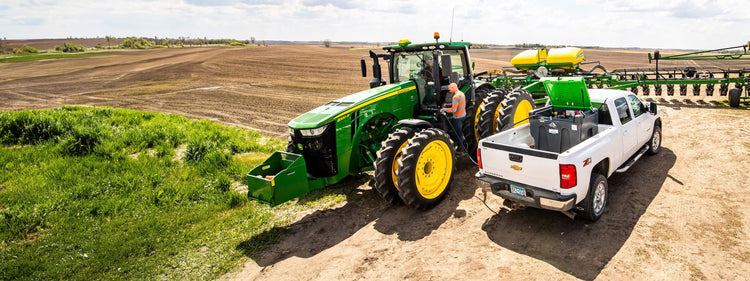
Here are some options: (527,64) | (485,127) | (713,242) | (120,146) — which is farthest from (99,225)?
(527,64)

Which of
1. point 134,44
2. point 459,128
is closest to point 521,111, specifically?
point 459,128

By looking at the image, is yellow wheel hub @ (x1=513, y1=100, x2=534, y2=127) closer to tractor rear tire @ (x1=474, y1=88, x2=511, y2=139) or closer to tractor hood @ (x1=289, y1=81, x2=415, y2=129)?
tractor rear tire @ (x1=474, y1=88, x2=511, y2=139)

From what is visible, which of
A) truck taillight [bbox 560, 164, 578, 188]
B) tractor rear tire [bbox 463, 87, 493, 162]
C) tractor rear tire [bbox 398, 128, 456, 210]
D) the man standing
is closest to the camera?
truck taillight [bbox 560, 164, 578, 188]

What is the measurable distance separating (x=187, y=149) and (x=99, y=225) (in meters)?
3.21

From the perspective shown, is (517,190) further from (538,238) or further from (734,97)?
(734,97)

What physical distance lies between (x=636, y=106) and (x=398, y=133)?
15.0 feet

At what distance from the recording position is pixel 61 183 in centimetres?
777

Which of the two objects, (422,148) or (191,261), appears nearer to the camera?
(191,261)

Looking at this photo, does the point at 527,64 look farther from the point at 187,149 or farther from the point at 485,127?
the point at 187,149

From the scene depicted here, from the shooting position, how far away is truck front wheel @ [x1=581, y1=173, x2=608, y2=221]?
544cm

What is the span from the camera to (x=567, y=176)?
5.14 metres

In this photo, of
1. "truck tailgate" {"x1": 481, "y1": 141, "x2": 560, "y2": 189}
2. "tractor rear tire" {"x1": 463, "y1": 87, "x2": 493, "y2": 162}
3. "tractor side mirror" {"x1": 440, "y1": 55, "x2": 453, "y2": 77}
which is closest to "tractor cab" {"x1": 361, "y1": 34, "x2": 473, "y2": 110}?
"tractor rear tire" {"x1": 463, "y1": 87, "x2": 493, "y2": 162}

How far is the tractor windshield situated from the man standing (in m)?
0.71

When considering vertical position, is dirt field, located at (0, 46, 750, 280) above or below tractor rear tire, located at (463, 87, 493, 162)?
below
